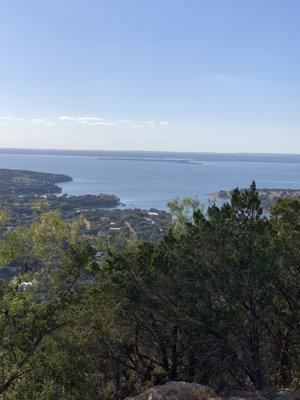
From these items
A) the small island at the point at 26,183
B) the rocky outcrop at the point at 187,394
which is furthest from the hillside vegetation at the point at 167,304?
the small island at the point at 26,183

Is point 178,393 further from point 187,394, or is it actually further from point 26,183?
point 26,183

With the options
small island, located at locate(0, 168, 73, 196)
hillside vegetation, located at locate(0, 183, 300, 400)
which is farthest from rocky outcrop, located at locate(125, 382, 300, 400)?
small island, located at locate(0, 168, 73, 196)

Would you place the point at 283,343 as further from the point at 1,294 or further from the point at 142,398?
the point at 1,294

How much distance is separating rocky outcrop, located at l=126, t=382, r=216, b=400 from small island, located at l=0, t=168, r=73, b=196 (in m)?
74.4

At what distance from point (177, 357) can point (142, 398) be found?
2.30 metres

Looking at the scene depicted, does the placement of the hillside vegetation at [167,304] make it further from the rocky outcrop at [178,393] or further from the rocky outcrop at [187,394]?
the rocky outcrop at [178,393]

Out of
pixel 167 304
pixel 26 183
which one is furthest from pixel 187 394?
pixel 26 183

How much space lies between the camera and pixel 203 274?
10453 millimetres

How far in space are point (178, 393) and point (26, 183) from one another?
98.8 m

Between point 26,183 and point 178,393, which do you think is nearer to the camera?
point 178,393

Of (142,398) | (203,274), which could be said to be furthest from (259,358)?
(142,398)

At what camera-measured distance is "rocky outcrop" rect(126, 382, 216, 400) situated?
344 inches

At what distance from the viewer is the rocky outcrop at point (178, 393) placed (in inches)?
344

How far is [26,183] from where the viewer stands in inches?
4067
